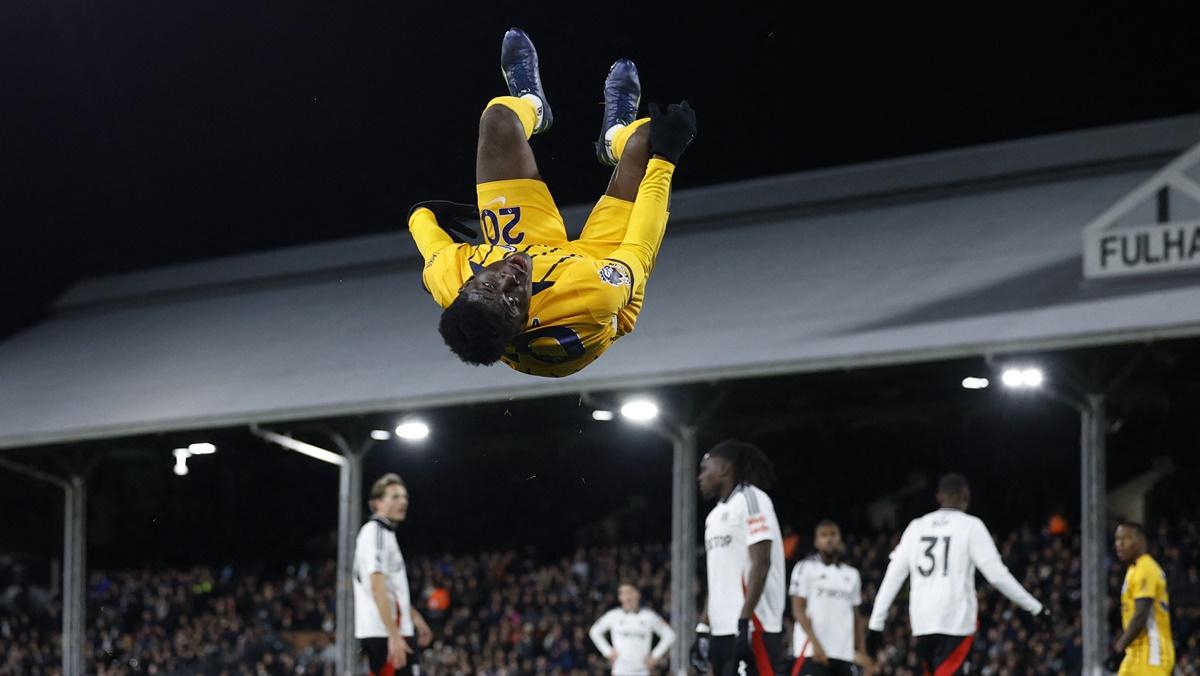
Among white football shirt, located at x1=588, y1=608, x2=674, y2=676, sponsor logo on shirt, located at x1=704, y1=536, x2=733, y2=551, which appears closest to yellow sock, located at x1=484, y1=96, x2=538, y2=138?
sponsor logo on shirt, located at x1=704, y1=536, x2=733, y2=551

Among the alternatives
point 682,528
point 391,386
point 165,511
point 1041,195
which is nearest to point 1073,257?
point 1041,195

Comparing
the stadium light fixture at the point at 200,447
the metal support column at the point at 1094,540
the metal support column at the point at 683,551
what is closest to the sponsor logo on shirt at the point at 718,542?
the metal support column at the point at 1094,540

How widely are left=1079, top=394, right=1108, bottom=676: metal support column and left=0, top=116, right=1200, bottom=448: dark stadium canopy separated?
35.6 inches

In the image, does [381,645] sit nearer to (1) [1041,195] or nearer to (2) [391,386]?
(2) [391,386]

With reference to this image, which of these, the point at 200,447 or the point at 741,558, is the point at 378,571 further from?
the point at 200,447

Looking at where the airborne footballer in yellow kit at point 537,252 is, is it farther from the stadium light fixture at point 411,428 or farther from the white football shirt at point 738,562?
the stadium light fixture at point 411,428

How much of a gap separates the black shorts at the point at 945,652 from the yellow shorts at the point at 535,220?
17.6 feet

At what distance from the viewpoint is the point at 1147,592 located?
462 inches

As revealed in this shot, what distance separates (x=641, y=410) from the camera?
51.1ft

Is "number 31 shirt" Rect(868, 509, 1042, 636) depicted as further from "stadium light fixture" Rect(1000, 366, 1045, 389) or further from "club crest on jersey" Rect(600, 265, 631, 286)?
"club crest on jersey" Rect(600, 265, 631, 286)

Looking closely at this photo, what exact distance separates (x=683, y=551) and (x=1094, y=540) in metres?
3.78

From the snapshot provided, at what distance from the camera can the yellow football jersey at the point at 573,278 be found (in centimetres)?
669

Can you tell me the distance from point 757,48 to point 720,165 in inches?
95.4

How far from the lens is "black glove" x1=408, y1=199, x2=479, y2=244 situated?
24.5 feet
